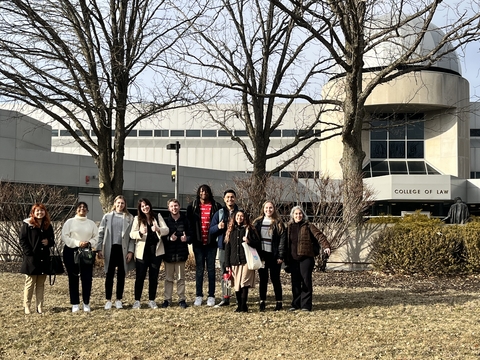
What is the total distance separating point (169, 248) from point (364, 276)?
6323 millimetres

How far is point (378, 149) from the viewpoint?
4325cm

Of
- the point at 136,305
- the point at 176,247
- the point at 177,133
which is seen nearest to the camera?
the point at 136,305

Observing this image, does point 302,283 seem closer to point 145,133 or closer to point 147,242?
point 147,242

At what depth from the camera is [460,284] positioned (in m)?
12.0

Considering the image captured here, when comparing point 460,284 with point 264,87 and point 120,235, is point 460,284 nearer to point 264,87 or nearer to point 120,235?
point 120,235

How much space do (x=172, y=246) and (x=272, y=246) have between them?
1.51 metres

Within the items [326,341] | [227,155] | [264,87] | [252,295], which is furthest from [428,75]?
[326,341]

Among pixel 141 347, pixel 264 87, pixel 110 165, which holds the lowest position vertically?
pixel 141 347

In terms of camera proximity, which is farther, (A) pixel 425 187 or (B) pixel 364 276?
(A) pixel 425 187

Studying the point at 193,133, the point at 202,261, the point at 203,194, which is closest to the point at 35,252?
the point at 202,261

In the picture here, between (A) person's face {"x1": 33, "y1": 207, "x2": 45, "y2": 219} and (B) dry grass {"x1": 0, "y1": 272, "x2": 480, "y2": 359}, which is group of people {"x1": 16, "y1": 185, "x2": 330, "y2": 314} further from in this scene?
(B) dry grass {"x1": 0, "y1": 272, "x2": 480, "y2": 359}

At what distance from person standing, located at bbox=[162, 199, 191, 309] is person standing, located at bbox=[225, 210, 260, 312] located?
69 centimetres

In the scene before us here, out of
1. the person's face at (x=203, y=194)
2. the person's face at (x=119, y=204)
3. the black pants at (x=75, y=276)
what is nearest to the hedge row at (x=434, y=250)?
the person's face at (x=203, y=194)

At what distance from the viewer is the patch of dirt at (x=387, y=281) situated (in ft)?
38.1
